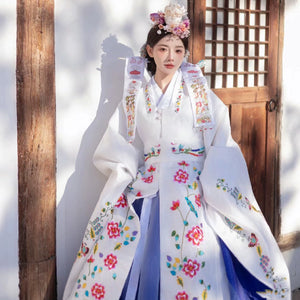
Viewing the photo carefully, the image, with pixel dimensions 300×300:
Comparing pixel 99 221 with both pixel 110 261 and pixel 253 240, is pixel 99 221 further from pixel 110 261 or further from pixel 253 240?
pixel 253 240

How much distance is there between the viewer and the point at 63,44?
11.5 ft

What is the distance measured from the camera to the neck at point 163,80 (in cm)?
358

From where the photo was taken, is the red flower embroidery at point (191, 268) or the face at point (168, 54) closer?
the red flower embroidery at point (191, 268)

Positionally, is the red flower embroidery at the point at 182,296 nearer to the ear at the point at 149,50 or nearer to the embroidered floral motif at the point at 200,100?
the embroidered floral motif at the point at 200,100

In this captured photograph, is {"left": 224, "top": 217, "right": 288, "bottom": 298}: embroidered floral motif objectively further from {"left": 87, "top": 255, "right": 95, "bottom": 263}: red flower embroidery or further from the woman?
{"left": 87, "top": 255, "right": 95, "bottom": 263}: red flower embroidery

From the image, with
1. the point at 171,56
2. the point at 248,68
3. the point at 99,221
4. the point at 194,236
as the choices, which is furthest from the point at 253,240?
the point at 248,68

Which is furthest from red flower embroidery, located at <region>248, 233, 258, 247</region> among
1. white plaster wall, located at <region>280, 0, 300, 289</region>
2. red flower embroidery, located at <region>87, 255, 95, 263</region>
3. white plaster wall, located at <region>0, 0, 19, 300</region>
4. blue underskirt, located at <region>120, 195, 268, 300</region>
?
white plaster wall, located at <region>280, 0, 300, 289</region>

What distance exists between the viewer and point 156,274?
340 centimetres

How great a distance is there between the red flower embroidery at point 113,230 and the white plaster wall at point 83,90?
0.31 meters

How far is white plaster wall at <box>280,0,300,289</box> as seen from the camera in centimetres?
470

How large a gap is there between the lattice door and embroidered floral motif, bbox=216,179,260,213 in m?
0.91

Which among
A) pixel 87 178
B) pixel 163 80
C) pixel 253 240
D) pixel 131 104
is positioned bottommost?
pixel 253 240

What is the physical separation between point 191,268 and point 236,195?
0.47 m

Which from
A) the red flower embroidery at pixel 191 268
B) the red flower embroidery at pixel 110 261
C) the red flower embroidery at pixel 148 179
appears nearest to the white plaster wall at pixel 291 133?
the red flower embroidery at pixel 148 179
